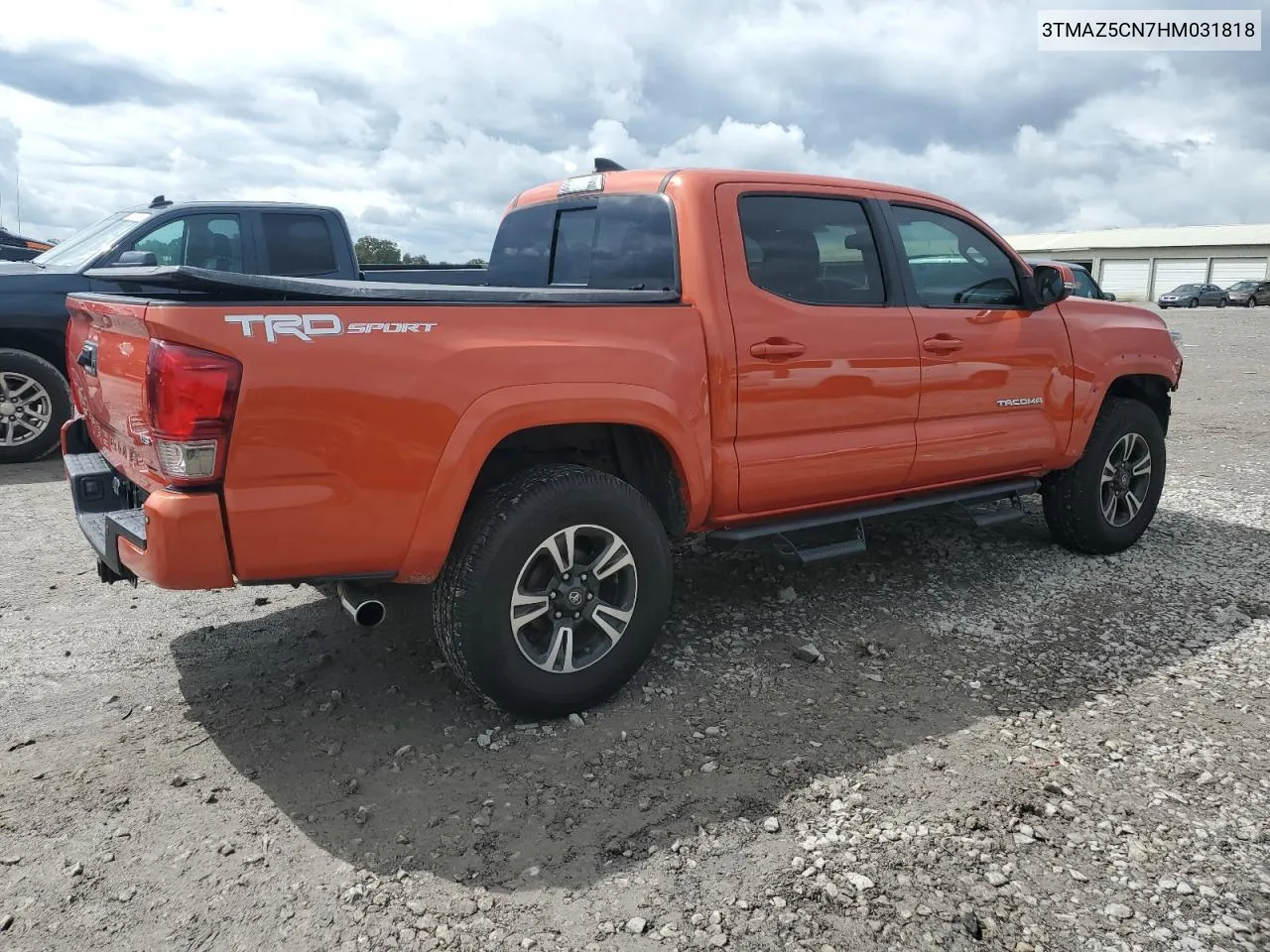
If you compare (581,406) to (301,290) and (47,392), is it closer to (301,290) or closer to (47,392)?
(301,290)

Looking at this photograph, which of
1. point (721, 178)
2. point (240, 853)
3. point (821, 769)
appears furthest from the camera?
point (721, 178)

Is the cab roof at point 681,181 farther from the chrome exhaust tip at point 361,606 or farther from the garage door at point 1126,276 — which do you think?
the garage door at point 1126,276

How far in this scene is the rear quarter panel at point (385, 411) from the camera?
8.84 ft

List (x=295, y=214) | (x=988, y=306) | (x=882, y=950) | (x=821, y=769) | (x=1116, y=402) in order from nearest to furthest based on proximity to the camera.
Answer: (x=882, y=950), (x=821, y=769), (x=988, y=306), (x=1116, y=402), (x=295, y=214)

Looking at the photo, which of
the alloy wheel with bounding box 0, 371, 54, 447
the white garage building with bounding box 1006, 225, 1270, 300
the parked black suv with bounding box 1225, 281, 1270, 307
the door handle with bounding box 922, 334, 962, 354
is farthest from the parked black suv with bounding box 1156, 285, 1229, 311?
the alloy wheel with bounding box 0, 371, 54, 447

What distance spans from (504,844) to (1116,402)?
14.0 feet

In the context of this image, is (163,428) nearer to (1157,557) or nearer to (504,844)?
(504,844)

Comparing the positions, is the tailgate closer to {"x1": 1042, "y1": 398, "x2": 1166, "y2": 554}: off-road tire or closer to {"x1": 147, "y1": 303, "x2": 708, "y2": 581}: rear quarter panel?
{"x1": 147, "y1": 303, "x2": 708, "y2": 581}: rear quarter panel

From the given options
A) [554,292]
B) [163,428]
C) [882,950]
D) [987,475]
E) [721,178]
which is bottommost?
[882,950]

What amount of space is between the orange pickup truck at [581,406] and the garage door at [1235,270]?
6026 cm

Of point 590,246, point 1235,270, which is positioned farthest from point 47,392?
point 1235,270

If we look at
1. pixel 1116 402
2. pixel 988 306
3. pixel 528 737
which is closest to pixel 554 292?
pixel 528 737

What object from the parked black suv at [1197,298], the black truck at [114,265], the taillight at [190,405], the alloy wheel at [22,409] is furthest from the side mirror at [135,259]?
the parked black suv at [1197,298]

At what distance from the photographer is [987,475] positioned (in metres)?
4.76
